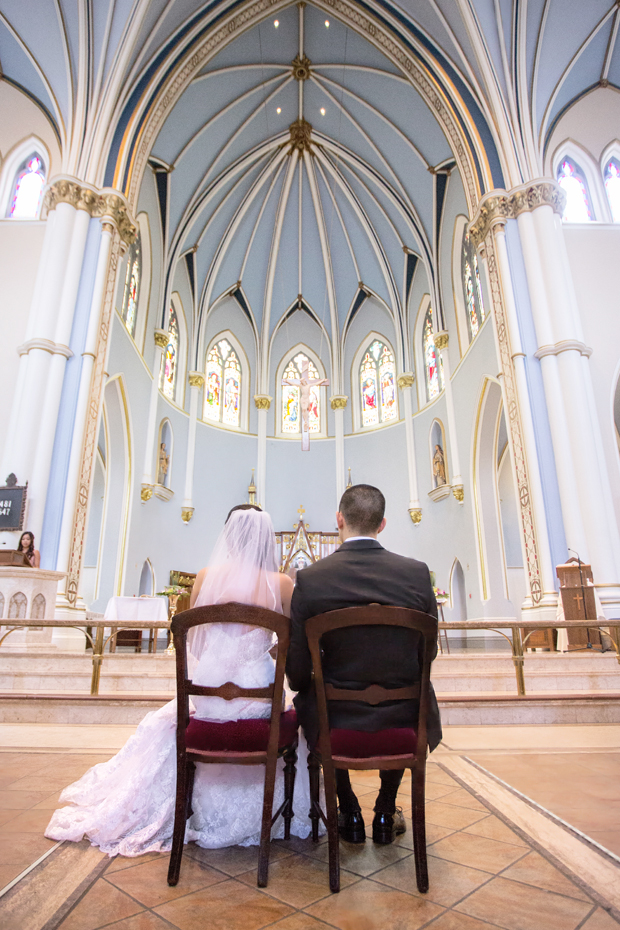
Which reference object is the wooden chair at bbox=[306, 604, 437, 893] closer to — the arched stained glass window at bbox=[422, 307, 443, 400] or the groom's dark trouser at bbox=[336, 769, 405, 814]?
the groom's dark trouser at bbox=[336, 769, 405, 814]

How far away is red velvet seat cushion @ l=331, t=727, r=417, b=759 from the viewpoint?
6.47 ft

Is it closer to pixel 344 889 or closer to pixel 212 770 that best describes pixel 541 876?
pixel 344 889

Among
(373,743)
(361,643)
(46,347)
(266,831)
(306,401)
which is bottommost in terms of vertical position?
(266,831)

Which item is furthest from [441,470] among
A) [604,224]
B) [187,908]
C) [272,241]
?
[187,908]

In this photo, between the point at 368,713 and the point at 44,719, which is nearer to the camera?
the point at 368,713

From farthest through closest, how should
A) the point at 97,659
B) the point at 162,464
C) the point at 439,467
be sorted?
the point at 439,467 → the point at 162,464 → the point at 97,659

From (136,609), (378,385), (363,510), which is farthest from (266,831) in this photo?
(378,385)

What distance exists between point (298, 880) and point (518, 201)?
11857 mm

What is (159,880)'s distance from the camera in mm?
1857

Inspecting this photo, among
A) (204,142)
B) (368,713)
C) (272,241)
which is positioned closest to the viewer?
(368,713)

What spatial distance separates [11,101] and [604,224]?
12.8m

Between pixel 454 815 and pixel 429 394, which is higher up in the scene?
pixel 429 394

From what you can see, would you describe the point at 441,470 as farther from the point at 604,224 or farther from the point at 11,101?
the point at 11,101

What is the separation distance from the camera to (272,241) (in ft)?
63.6
